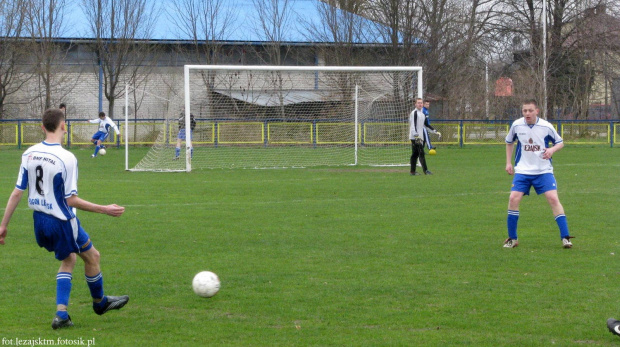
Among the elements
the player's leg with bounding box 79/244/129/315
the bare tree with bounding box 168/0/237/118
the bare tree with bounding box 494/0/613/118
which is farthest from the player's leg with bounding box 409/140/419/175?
the bare tree with bounding box 494/0/613/118

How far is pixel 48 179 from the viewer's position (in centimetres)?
515

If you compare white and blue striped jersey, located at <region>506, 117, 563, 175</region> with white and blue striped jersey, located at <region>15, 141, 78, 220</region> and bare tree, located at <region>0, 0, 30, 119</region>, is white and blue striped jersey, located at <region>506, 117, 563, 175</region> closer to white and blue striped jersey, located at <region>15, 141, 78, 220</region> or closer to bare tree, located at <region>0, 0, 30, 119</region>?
white and blue striped jersey, located at <region>15, 141, 78, 220</region>

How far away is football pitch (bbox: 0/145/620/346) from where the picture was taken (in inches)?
206

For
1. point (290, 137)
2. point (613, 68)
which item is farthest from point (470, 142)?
point (613, 68)

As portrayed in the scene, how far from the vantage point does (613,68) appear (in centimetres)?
3906

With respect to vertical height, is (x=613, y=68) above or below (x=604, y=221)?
above

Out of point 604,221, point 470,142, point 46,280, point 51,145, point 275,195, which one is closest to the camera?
point 51,145

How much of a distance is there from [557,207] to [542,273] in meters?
1.73

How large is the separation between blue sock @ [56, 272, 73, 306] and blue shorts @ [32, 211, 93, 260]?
170 millimetres

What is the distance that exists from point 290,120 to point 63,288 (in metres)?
23.6

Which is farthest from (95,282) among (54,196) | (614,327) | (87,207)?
(614,327)

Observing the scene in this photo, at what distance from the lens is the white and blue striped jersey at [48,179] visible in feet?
16.9

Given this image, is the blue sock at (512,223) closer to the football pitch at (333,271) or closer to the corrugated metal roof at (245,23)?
the football pitch at (333,271)

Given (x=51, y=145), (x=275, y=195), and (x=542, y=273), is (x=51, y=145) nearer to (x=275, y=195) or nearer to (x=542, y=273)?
(x=542, y=273)
